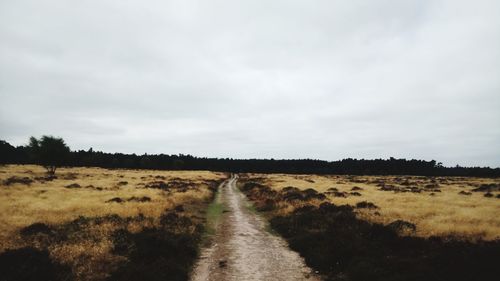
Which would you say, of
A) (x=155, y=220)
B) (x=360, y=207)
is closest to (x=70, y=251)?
(x=155, y=220)

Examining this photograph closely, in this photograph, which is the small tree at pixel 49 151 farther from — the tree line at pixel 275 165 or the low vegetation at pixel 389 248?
the low vegetation at pixel 389 248

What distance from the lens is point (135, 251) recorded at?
13992mm

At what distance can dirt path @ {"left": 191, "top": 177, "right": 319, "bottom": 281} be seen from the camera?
12234mm

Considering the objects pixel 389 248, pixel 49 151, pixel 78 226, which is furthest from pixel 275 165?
pixel 389 248

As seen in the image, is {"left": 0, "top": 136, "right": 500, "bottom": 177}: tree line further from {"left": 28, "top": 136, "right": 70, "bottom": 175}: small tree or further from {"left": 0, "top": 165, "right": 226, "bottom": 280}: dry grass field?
{"left": 0, "top": 165, "right": 226, "bottom": 280}: dry grass field

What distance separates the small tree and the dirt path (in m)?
63.7

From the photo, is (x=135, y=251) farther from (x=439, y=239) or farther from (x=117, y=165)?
(x=117, y=165)

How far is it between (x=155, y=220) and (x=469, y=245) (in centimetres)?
1567

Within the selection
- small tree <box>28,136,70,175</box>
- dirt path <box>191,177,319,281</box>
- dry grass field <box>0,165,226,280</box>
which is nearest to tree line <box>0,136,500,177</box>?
small tree <box>28,136,70,175</box>

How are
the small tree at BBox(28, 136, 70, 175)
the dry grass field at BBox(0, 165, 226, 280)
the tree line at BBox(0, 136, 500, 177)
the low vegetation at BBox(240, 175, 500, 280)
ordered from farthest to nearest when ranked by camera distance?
the tree line at BBox(0, 136, 500, 177), the small tree at BBox(28, 136, 70, 175), the dry grass field at BBox(0, 165, 226, 280), the low vegetation at BBox(240, 175, 500, 280)

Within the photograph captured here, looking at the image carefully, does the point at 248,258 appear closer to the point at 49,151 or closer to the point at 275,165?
the point at 49,151

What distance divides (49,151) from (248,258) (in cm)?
7042

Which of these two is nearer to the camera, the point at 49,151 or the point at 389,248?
the point at 389,248

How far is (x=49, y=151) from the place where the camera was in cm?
7238
